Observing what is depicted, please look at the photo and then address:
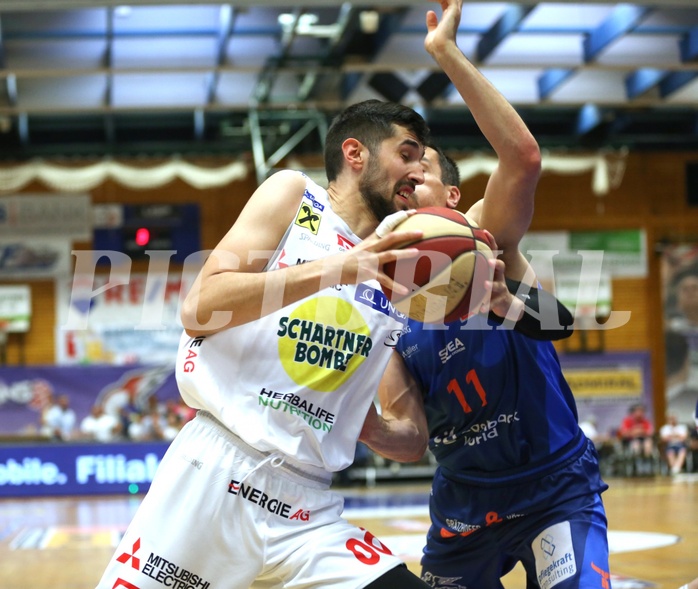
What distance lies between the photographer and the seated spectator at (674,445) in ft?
62.5

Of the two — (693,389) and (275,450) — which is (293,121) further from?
(275,450)

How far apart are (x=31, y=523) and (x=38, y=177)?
33.2ft

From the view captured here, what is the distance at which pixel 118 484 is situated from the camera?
16781mm

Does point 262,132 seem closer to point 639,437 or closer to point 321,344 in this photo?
point 639,437

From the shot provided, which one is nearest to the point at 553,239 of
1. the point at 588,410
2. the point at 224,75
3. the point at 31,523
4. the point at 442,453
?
the point at 588,410

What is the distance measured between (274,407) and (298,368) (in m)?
0.15

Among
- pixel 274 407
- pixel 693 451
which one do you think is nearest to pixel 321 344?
pixel 274 407

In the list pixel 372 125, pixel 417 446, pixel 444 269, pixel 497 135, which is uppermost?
pixel 372 125

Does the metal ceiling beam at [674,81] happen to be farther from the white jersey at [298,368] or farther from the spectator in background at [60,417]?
the white jersey at [298,368]

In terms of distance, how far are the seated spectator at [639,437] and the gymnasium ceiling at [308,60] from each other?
649 cm

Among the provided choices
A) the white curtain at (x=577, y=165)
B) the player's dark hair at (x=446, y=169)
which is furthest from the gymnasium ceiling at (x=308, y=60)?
the player's dark hair at (x=446, y=169)

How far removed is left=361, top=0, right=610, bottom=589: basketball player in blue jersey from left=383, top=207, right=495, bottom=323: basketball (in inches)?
13.9

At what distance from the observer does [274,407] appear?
3.16m

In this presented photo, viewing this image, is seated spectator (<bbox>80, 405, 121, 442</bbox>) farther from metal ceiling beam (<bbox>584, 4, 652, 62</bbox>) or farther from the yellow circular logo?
the yellow circular logo
